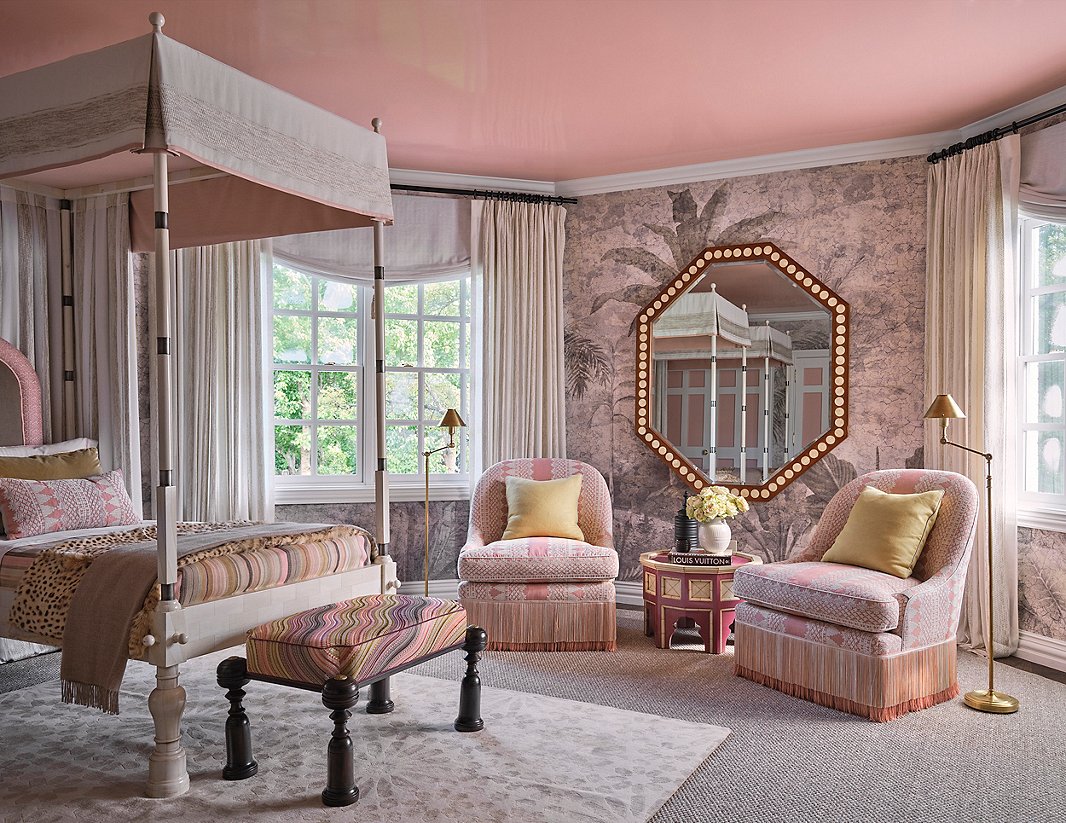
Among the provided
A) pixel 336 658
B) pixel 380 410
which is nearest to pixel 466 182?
pixel 380 410

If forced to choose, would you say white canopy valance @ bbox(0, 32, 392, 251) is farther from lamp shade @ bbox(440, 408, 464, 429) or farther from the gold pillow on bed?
the gold pillow on bed

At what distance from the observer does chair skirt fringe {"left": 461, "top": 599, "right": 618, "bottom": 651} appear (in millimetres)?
4566

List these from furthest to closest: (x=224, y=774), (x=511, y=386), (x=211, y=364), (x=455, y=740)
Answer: (x=511, y=386), (x=211, y=364), (x=455, y=740), (x=224, y=774)

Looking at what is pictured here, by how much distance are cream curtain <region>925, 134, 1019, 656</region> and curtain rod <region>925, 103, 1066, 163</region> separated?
3 cm

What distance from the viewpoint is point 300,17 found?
3434mm

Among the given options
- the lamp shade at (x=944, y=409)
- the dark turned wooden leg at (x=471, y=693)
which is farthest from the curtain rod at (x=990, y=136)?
the dark turned wooden leg at (x=471, y=693)

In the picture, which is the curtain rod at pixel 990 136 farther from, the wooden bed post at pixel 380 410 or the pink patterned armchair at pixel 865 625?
the wooden bed post at pixel 380 410

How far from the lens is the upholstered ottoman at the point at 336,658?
9.05 feet

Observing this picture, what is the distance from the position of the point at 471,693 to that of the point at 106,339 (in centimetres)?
352

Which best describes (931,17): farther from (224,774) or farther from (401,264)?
(224,774)

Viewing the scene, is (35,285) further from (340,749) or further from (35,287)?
(340,749)

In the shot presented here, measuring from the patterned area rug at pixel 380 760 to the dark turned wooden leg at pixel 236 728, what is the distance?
54 mm

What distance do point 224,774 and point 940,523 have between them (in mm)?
3093

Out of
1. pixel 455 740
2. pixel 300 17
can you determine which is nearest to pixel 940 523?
pixel 455 740
